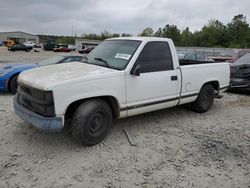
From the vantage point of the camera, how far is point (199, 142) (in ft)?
14.2

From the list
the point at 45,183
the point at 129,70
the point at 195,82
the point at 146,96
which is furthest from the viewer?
the point at 195,82

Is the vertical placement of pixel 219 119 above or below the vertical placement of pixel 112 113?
below

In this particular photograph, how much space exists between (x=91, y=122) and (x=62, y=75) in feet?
2.82

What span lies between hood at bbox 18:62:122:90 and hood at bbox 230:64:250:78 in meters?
5.90

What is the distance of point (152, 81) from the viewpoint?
4.50 metres

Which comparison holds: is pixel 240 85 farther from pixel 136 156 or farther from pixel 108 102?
pixel 136 156

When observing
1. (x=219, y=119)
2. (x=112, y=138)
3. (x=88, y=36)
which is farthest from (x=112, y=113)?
(x=88, y=36)

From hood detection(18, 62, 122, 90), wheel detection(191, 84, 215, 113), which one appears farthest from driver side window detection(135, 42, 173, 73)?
wheel detection(191, 84, 215, 113)

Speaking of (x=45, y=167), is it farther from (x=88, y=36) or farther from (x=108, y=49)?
(x=88, y=36)

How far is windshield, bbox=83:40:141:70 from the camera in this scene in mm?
4313

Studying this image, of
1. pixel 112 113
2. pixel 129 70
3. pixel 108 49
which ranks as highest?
pixel 108 49

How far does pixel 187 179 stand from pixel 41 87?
7.69 ft

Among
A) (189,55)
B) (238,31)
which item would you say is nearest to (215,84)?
(189,55)

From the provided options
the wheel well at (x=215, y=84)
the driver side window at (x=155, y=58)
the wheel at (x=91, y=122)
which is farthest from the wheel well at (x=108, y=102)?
the wheel well at (x=215, y=84)
